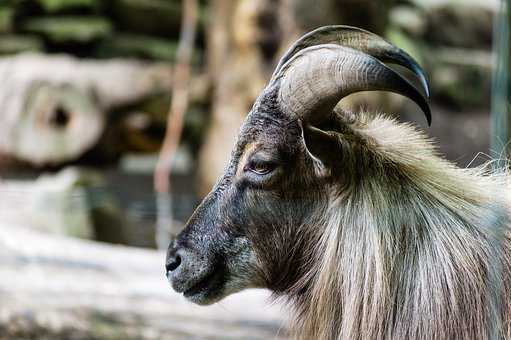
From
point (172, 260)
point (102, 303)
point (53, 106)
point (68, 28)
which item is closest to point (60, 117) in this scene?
point (53, 106)

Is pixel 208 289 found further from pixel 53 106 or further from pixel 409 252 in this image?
pixel 53 106

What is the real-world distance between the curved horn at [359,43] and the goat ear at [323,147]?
10.2 inches

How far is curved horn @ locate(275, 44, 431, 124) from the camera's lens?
2494 millimetres

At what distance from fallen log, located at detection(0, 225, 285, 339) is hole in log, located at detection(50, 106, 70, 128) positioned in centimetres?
581

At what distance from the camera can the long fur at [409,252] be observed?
99.0 inches

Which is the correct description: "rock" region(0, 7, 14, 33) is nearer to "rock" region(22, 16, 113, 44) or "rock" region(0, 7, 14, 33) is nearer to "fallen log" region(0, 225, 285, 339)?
"rock" region(22, 16, 113, 44)

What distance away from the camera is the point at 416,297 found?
8.43ft

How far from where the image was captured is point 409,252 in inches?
104

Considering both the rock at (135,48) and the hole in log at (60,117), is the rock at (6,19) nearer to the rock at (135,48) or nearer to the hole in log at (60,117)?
the rock at (135,48)

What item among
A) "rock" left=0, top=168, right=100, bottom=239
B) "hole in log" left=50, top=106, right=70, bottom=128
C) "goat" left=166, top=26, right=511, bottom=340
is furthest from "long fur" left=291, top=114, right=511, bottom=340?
"hole in log" left=50, top=106, right=70, bottom=128

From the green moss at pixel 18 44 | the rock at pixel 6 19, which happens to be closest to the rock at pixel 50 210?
the green moss at pixel 18 44

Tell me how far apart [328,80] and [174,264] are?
0.93 m

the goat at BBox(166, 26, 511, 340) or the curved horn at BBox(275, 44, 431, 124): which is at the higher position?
the curved horn at BBox(275, 44, 431, 124)

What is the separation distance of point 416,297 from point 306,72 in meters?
0.81
